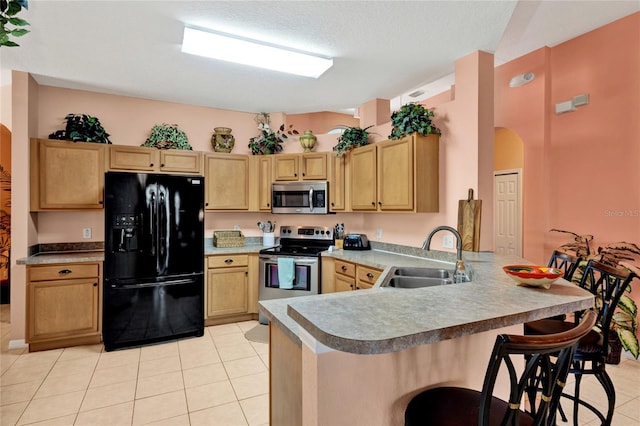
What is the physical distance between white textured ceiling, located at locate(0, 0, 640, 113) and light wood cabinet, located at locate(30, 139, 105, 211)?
0.73m

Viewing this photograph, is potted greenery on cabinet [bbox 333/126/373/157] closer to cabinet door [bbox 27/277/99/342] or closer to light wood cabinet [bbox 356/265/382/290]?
light wood cabinet [bbox 356/265/382/290]

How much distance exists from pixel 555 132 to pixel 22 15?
196 inches

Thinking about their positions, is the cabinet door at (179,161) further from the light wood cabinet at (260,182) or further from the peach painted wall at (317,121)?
the peach painted wall at (317,121)

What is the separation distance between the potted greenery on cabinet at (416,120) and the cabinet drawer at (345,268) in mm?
1433

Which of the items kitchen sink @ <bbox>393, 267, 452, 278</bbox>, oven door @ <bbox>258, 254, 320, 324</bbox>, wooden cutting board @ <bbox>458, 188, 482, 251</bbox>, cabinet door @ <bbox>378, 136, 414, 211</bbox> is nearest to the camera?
kitchen sink @ <bbox>393, 267, 452, 278</bbox>

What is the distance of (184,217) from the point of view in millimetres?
3641

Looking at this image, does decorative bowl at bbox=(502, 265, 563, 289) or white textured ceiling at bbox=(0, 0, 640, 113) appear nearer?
decorative bowl at bbox=(502, 265, 563, 289)

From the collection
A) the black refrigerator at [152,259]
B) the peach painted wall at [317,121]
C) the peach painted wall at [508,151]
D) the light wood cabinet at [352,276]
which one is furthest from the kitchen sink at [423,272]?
the peach painted wall at [317,121]

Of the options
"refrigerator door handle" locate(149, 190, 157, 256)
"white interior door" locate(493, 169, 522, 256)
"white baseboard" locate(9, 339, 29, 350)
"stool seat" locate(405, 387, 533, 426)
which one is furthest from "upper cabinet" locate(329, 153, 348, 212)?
"white baseboard" locate(9, 339, 29, 350)

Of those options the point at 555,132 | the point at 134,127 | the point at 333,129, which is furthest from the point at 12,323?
the point at 555,132

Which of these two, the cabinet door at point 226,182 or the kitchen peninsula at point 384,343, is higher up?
the cabinet door at point 226,182

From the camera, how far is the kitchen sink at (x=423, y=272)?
2.70 meters

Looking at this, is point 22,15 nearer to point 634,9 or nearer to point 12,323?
point 12,323

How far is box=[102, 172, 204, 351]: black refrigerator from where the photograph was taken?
3.37 m
